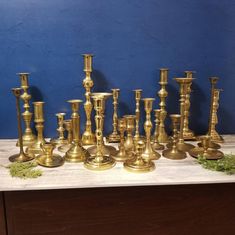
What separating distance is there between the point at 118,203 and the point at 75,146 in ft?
1.00

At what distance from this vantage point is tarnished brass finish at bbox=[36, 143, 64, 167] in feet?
3.42

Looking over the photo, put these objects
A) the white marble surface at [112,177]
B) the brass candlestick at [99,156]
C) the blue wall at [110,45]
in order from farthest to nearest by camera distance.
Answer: the blue wall at [110,45] → the brass candlestick at [99,156] → the white marble surface at [112,177]

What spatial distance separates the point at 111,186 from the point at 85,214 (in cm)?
14

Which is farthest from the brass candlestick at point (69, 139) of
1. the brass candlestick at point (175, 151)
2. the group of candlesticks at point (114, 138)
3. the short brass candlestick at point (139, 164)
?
the brass candlestick at point (175, 151)

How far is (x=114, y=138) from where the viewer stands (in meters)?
1.30

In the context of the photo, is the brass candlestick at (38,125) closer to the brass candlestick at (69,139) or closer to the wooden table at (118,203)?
the brass candlestick at (69,139)

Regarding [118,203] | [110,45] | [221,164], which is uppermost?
[110,45]

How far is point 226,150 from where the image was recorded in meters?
1.21

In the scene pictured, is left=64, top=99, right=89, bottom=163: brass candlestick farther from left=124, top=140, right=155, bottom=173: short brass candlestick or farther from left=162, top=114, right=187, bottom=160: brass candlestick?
left=162, top=114, right=187, bottom=160: brass candlestick

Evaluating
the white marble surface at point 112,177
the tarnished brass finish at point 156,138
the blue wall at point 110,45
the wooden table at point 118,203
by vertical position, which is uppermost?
the blue wall at point 110,45

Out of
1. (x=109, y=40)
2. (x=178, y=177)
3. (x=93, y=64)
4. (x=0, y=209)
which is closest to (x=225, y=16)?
(x=109, y=40)

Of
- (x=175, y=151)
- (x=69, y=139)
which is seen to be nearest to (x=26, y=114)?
(x=69, y=139)

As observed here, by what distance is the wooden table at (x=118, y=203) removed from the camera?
0.91 metres

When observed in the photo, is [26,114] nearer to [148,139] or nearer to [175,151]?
[148,139]
